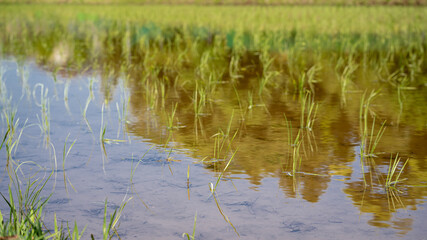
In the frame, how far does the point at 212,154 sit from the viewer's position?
195 inches

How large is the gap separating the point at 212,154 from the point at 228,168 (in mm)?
438

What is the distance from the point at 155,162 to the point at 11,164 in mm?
979

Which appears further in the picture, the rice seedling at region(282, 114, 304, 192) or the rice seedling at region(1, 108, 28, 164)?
the rice seedling at region(1, 108, 28, 164)

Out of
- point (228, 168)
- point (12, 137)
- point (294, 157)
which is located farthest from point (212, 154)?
point (12, 137)

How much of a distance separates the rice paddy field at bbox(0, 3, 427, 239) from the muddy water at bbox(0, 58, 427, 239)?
0.01 metres

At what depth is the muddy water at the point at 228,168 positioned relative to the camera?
353 centimetres

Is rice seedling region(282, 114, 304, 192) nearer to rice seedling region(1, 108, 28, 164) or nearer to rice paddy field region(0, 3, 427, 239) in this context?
rice paddy field region(0, 3, 427, 239)

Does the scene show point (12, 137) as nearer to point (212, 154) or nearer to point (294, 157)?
point (212, 154)

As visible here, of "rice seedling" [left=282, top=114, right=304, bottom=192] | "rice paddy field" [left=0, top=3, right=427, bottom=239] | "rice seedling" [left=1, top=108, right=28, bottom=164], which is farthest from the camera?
"rice seedling" [left=1, top=108, right=28, bottom=164]

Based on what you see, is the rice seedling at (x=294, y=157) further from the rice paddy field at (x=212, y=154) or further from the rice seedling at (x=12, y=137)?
the rice seedling at (x=12, y=137)

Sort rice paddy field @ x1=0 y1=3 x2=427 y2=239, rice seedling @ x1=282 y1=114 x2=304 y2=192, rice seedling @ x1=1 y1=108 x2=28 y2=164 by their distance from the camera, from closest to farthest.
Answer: rice paddy field @ x1=0 y1=3 x2=427 y2=239
rice seedling @ x1=282 y1=114 x2=304 y2=192
rice seedling @ x1=1 y1=108 x2=28 y2=164

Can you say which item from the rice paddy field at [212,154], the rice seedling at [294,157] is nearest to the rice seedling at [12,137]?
the rice paddy field at [212,154]

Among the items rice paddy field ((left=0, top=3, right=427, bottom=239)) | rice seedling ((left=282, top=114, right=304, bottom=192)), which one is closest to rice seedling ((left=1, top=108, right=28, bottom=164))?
rice paddy field ((left=0, top=3, right=427, bottom=239))

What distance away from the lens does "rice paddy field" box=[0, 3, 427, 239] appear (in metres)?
3.52
